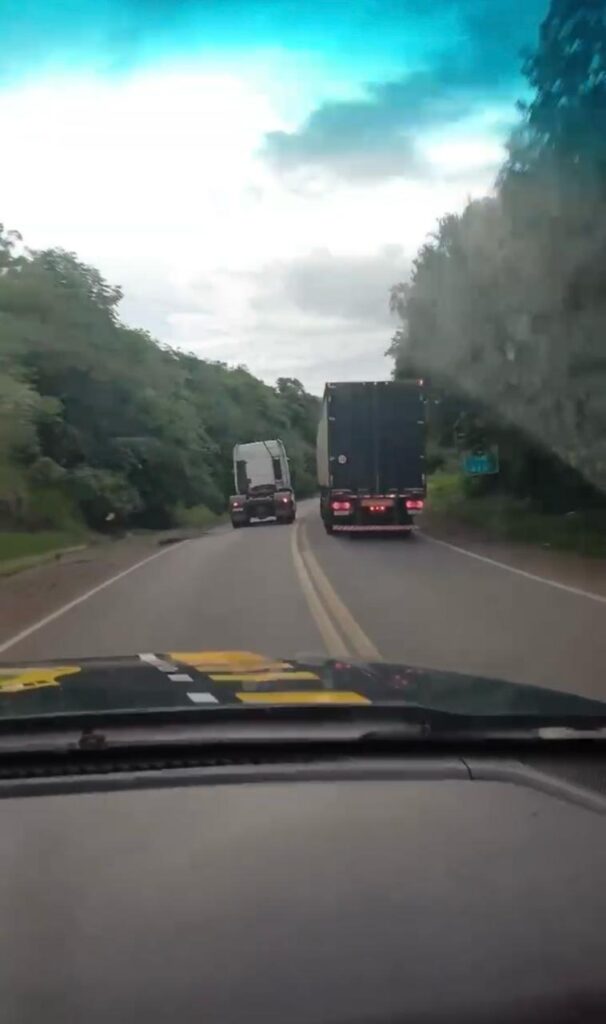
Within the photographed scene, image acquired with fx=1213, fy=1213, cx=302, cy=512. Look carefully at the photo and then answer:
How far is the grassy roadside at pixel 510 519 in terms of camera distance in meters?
24.8

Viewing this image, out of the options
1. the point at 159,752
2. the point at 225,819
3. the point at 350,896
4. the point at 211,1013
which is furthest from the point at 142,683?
the point at 211,1013

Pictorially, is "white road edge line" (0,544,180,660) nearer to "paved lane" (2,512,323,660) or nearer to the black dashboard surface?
"paved lane" (2,512,323,660)

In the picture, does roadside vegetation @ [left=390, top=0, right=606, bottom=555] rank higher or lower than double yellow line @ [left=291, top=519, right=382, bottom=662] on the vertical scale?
higher

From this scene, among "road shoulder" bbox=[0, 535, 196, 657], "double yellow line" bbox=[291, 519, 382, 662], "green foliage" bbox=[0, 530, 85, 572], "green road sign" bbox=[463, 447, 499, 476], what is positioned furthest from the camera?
"green road sign" bbox=[463, 447, 499, 476]

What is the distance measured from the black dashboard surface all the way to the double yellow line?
3.86 meters

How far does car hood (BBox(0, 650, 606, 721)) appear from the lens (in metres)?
4.34

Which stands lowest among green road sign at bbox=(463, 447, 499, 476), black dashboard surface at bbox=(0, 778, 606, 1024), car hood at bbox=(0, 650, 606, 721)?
black dashboard surface at bbox=(0, 778, 606, 1024)

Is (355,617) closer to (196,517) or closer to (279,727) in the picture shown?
(279,727)

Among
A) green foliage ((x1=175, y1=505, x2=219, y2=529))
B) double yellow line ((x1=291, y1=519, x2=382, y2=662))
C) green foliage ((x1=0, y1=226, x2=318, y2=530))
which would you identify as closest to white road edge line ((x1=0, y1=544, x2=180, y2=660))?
double yellow line ((x1=291, y1=519, x2=382, y2=662))

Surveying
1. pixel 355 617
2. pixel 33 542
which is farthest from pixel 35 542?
pixel 355 617

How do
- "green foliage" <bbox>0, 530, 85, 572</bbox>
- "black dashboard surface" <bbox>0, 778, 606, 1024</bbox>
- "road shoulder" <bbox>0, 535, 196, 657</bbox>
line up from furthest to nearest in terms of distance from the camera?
"green foliage" <bbox>0, 530, 85, 572</bbox>
"road shoulder" <bbox>0, 535, 196, 657</bbox>
"black dashboard surface" <bbox>0, 778, 606, 1024</bbox>

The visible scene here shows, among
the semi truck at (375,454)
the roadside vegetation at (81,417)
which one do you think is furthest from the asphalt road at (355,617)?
the semi truck at (375,454)

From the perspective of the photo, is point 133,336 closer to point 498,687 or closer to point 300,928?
point 498,687

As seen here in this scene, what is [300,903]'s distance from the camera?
10.4ft
